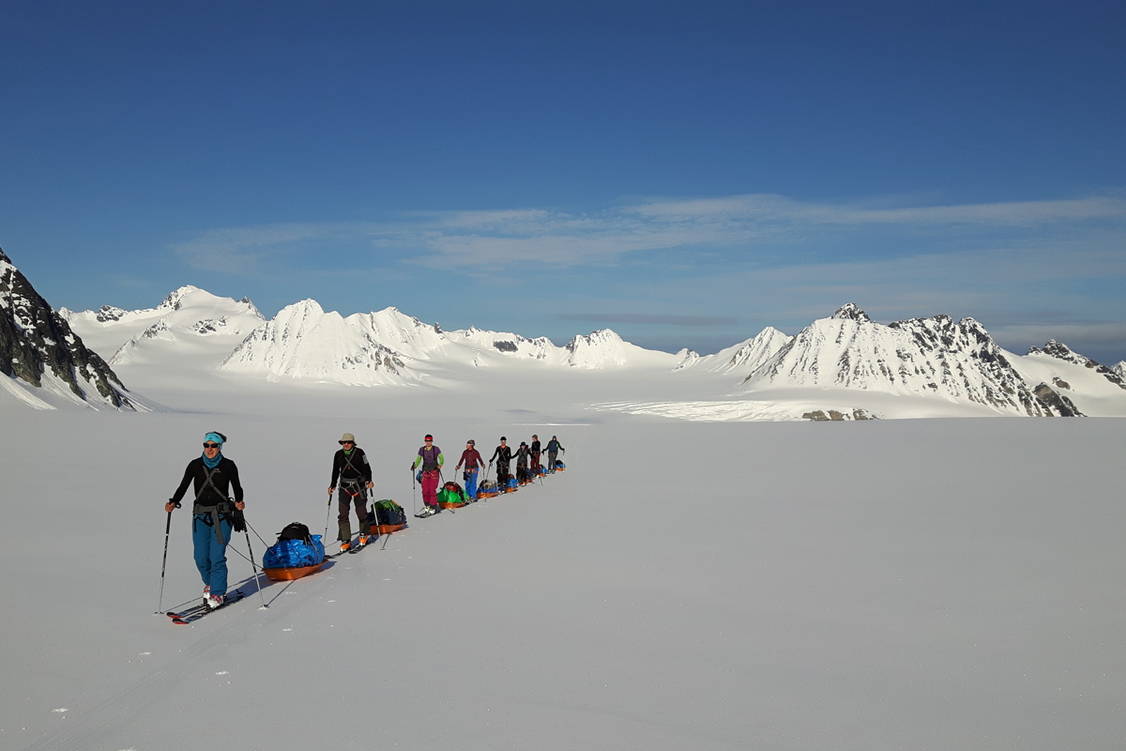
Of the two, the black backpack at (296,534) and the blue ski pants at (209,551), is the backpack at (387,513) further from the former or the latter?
the blue ski pants at (209,551)

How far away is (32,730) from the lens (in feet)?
17.7

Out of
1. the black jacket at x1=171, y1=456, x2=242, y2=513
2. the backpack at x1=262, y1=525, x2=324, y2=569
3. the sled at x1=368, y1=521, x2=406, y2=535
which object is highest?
the black jacket at x1=171, y1=456, x2=242, y2=513

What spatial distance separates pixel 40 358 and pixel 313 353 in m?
117

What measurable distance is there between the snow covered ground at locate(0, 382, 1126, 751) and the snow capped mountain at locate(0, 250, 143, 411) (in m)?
37.1

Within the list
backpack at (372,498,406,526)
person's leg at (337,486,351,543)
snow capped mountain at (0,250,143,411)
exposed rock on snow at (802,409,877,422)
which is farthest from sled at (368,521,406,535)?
exposed rock on snow at (802,409,877,422)

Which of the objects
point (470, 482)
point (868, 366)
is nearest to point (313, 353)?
point (868, 366)

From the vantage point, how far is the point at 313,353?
555 ft

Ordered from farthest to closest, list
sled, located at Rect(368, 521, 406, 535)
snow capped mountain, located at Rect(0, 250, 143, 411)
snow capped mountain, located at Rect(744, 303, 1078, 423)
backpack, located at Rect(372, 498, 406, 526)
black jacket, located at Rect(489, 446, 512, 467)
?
1. snow capped mountain, located at Rect(744, 303, 1078, 423)
2. snow capped mountain, located at Rect(0, 250, 143, 411)
3. black jacket, located at Rect(489, 446, 512, 467)
4. backpack, located at Rect(372, 498, 406, 526)
5. sled, located at Rect(368, 521, 406, 535)

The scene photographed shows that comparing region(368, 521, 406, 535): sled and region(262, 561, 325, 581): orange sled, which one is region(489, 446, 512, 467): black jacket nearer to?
region(368, 521, 406, 535): sled

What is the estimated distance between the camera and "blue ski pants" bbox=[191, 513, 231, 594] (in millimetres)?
8711

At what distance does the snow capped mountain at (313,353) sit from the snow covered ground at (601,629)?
492ft

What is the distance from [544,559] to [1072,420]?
5564cm

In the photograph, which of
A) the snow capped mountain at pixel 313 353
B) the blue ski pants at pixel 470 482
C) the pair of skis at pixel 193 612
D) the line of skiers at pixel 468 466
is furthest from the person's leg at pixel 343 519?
the snow capped mountain at pixel 313 353

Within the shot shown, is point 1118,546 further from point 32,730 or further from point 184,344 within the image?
point 184,344
